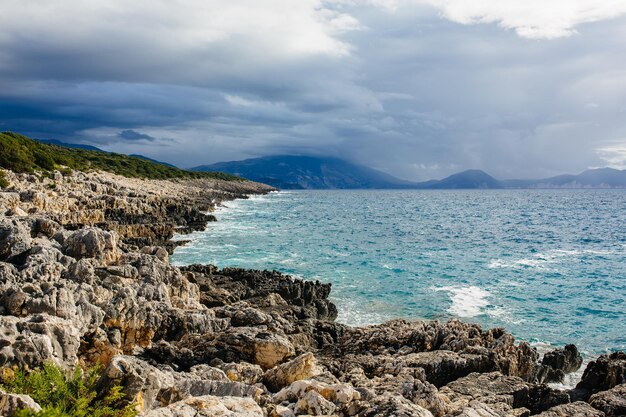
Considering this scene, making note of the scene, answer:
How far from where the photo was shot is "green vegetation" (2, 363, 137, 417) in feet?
26.8

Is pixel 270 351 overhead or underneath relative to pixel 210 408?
underneath

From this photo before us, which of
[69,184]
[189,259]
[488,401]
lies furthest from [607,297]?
[69,184]

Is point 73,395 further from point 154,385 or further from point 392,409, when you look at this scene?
point 392,409

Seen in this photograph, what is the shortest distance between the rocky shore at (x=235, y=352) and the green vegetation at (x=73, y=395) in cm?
34

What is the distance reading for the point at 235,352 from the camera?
51.7ft

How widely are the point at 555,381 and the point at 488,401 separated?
783cm

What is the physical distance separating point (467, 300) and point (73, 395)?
28.1 meters

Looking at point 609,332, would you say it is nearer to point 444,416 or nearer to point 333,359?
point 333,359

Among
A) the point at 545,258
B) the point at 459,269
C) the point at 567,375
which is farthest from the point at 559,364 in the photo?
the point at 545,258

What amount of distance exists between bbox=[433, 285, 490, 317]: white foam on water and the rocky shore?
8.17m

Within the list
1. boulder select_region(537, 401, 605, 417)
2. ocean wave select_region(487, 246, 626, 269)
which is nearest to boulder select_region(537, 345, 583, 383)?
boulder select_region(537, 401, 605, 417)

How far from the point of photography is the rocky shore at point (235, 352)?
10539 millimetres

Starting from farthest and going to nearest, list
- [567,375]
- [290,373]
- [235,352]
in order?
[567,375]
[235,352]
[290,373]

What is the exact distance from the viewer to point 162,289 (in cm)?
1980
